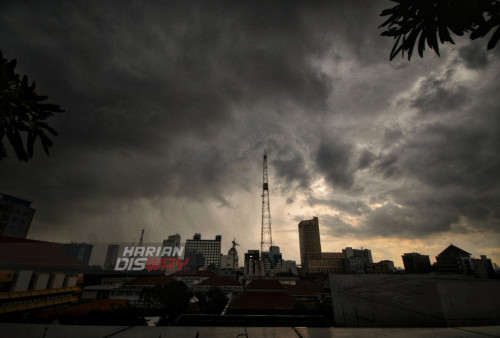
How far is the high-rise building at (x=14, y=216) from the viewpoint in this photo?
82562 millimetres

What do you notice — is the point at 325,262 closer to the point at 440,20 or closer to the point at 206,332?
the point at 206,332

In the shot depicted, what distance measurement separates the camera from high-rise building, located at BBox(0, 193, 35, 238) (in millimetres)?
82562

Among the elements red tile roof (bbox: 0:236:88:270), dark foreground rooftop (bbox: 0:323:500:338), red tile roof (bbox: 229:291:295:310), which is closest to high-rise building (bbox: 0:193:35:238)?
red tile roof (bbox: 0:236:88:270)

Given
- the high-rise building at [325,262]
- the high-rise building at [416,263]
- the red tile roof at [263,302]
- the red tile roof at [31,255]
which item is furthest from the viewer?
the high-rise building at [325,262]

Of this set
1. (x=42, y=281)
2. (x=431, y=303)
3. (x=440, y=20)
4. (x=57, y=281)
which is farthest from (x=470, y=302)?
(x=57, y=281)

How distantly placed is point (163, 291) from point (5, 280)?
79.6ft

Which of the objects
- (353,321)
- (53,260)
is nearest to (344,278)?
(353,321)

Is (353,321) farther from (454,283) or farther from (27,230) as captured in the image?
(27,230)

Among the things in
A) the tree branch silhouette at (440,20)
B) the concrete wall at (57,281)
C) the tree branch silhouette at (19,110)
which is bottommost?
the concrete wall at (57,281)

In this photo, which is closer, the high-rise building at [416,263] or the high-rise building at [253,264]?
the high-rise building at [416,263]

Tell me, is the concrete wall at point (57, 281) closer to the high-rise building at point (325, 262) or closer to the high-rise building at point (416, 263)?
the high-rise building at point (416, 263)

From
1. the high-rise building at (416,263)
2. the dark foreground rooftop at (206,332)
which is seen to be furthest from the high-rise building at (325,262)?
the dark foreground rooftop at (206,332)

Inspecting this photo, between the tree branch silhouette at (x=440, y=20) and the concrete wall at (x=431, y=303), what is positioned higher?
the tree branch silhouette at (x=440, y=20)

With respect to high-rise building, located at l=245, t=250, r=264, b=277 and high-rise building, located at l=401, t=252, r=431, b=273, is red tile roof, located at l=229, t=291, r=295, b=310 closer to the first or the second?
high-rise building, located at l=245, t=250, r=264, b=277
